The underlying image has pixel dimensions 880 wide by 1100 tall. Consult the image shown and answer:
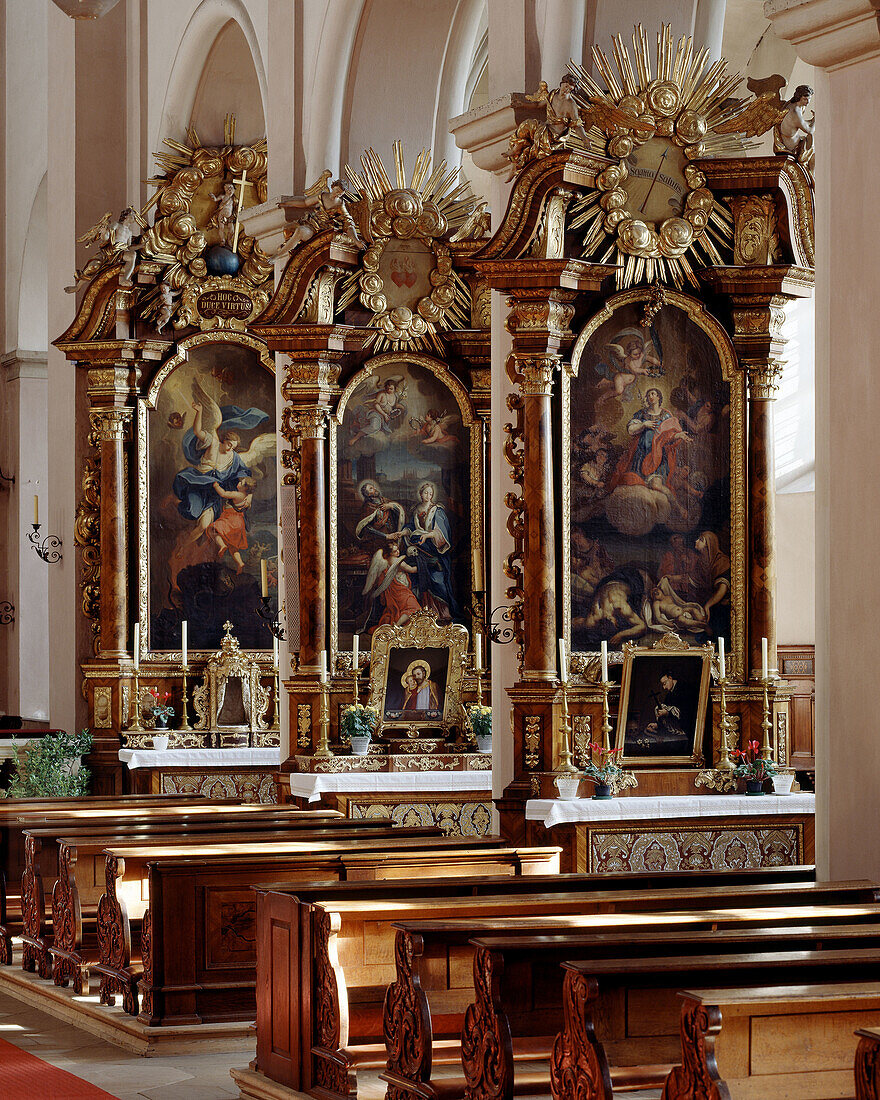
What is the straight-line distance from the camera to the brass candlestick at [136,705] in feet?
49.4

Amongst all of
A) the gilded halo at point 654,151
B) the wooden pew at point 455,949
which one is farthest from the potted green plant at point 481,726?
the wooden pew at point 455,949

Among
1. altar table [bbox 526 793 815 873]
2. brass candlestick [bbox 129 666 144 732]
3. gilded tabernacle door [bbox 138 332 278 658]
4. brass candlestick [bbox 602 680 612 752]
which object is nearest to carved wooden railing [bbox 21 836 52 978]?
altar table [bbox 526 793 815 873]

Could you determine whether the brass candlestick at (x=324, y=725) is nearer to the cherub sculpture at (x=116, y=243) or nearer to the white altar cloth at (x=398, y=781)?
the white altar cloth at (x=398, y=781)

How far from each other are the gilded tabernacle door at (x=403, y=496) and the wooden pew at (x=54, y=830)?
2362mm

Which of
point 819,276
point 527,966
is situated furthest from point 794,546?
point 527,966

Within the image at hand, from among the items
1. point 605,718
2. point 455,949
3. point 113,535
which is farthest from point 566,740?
point 113,535

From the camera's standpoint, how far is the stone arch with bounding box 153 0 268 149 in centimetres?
1510

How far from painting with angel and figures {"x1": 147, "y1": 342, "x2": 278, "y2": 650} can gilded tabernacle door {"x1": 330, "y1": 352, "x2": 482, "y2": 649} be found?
6.78 feet

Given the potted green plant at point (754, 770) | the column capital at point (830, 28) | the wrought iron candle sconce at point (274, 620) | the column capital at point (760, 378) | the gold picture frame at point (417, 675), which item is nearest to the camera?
the column capital at point (830, 28)

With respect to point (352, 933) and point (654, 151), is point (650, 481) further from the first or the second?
point (352, 933)

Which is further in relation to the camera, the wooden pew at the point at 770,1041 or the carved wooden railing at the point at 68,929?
the carved wooden railing at the point at 68,929

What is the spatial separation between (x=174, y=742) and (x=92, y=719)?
95cm

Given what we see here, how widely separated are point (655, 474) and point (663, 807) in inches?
80.7

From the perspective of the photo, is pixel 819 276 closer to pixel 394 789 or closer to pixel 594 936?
pixel 594 936
